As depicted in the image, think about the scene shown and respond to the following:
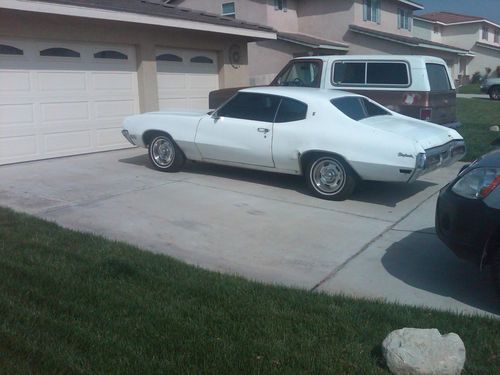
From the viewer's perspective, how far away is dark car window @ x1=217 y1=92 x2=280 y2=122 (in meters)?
9.34

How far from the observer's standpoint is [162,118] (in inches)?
404

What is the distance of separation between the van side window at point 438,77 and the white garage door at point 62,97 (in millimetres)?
5922

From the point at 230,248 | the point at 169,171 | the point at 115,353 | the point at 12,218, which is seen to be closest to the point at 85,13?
the point at 169,171

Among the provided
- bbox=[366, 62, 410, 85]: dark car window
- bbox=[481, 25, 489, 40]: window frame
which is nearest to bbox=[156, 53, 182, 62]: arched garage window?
bbox=[366, 62, 410, 85]: dark car window

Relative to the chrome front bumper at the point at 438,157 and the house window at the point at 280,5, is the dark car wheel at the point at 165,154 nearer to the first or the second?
the chrome front bumper at the point at 438,157

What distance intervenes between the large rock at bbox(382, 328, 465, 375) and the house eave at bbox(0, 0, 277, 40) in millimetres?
8676

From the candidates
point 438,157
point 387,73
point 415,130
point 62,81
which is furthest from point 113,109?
point 438,157

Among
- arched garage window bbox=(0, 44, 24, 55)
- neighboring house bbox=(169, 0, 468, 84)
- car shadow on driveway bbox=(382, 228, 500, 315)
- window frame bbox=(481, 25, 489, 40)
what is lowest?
car shadow on driveway bbox=(382, 228, 500, 315)

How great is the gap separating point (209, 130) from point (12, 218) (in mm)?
3478

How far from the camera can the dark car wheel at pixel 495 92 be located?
31.9m

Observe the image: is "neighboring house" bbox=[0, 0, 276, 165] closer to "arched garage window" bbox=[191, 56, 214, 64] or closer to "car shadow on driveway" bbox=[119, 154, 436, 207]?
"arched garage window" bbox=[191, 56, 214, 64]

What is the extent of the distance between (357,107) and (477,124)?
1027 cm

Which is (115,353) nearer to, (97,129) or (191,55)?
(97,129)

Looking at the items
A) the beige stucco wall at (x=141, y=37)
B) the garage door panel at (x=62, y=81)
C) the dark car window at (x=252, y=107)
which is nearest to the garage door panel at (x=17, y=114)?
the garage door panel at (x=62, y=81)
